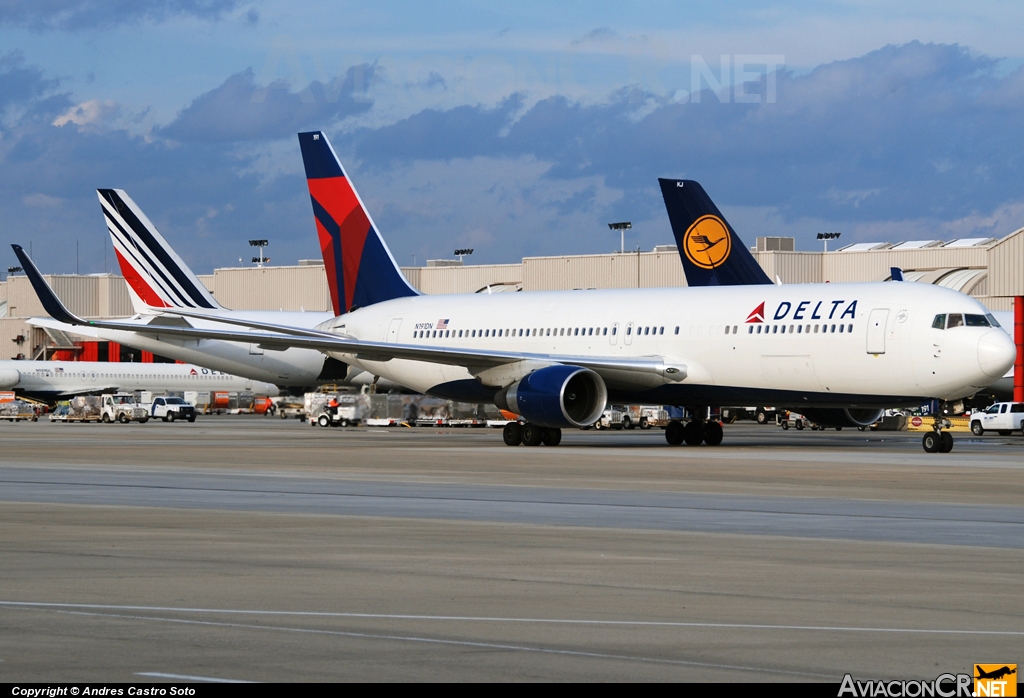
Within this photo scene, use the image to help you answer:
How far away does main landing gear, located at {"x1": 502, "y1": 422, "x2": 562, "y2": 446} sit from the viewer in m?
→ 41.3

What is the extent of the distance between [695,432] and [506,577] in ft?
99.6

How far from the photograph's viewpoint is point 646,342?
133 feet

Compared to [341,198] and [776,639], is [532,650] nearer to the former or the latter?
[776,639]

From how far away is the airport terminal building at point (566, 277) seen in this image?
90750 mm

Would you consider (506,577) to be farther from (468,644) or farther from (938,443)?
(938,443)

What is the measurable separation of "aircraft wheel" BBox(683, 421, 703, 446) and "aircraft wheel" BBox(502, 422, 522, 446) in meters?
4.96

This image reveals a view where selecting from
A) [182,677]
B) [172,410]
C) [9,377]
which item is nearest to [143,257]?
[172,410]

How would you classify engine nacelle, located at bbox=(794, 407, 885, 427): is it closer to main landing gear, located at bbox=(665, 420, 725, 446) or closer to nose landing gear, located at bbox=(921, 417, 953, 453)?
main landing gear, located at bbox=(665, 420, 725, 446)

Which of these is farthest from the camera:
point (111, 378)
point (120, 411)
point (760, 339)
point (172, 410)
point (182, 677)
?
point (111, 378)

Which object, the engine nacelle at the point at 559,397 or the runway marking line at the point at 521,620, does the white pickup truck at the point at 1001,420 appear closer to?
the engine nacelle at the point at 559,397

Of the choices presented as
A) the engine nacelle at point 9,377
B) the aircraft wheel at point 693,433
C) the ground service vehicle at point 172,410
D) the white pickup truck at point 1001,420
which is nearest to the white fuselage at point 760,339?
the aircraft wheel at point 693,433

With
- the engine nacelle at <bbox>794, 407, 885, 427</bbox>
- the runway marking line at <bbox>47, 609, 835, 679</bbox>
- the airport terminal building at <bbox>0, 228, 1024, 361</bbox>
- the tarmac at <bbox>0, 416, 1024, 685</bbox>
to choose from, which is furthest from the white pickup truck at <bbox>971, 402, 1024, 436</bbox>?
the runway marking line at <bbox>47, 609, 835, 679</bbox>

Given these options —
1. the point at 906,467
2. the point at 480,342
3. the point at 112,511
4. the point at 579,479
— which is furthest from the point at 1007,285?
the point at 112,511

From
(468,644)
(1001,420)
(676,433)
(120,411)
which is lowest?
(468,644)
